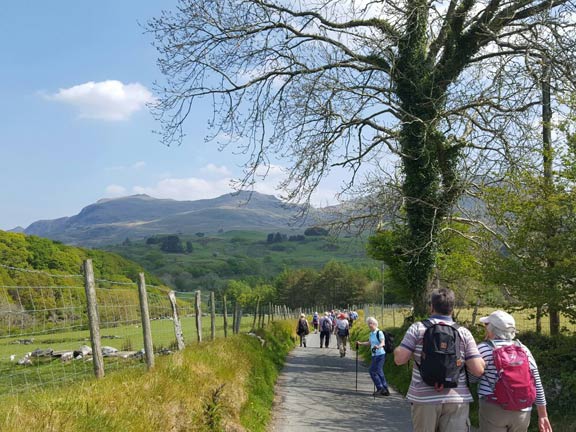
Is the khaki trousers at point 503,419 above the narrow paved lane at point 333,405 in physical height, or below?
above

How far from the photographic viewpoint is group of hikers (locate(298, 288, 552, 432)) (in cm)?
539

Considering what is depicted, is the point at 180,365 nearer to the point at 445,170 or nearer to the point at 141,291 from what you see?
the point at 141,291

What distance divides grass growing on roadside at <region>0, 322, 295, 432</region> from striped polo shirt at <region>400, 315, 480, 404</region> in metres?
2.79

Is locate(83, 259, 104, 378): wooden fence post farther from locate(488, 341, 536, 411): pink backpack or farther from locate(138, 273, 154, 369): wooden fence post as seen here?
locate(488, 341, 536, 411): pink backpack

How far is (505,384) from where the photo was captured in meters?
5.38

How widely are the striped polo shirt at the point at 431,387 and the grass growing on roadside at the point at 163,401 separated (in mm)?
2791

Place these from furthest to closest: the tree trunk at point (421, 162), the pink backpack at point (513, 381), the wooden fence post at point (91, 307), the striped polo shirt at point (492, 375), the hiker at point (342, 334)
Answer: the hiker at point (342, 334) → the tree trunk at point (421, 162) → the wooden fence post at point (91, 307) → the striped polo shirt at point (492, 375) → the pink backpack at point (513, 381)

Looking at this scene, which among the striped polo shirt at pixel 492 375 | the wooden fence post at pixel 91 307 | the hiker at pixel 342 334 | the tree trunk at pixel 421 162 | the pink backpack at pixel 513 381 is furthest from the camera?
the hiker at pixel 342 334

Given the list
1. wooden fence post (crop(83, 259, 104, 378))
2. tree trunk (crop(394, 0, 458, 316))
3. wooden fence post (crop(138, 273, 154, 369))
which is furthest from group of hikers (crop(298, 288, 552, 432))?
tree trunk (crop(394, 0, 458, 316))

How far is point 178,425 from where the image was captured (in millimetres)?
6801

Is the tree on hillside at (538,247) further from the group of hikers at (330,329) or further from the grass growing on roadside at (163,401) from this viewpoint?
the group of hikers at (330,329)

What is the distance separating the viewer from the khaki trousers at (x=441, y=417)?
5449 mm

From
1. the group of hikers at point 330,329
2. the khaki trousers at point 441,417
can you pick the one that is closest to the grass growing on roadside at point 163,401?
the khaki trousers at point 441,417

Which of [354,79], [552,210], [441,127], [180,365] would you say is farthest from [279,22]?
[180,365]
